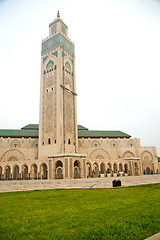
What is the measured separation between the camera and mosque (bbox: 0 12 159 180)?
35.7 m

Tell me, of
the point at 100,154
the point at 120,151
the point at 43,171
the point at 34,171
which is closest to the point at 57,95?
the point at 43,171

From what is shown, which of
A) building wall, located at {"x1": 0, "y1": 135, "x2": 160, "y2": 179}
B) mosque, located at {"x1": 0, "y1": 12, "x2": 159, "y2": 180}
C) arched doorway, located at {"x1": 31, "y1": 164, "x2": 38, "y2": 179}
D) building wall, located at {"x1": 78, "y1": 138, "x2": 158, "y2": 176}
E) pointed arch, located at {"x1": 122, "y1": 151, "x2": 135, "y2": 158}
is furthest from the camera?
pointed arch, located at {"x1": 122, "y1": 151, "x2": 135, "y2": 158}

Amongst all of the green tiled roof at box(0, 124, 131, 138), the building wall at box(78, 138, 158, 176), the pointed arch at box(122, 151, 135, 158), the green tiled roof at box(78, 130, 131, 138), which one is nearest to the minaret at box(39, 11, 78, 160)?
the green tiled roof at box(0, 124, 131, 138)

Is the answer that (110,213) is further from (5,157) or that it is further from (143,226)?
(5,157)

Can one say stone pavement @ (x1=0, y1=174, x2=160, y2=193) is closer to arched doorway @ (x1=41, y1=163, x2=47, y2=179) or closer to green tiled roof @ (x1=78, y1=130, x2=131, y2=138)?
arched doorway @ (x1=41, y1=163, x2=47, y2=179)

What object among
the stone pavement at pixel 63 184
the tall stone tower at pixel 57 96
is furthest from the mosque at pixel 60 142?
the stone pavement at pixel 63 184

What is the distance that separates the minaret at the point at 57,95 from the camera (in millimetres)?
37584

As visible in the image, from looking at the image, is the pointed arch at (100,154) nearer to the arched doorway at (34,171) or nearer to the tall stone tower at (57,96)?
the tall stone tower at (57,96)

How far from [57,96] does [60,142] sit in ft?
32.6

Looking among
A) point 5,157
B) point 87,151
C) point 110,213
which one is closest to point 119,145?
point 87,151

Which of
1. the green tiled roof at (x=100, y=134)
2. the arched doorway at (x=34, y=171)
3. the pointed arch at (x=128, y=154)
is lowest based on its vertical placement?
the arched doorway at (x=34, y=171)

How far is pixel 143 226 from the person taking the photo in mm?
4195

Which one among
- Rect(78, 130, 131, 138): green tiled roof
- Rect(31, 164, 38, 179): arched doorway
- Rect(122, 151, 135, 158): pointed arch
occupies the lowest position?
Rect(31, 164, 38, 179): arched doorway

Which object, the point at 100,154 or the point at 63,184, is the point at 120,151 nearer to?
the point at 100,154
